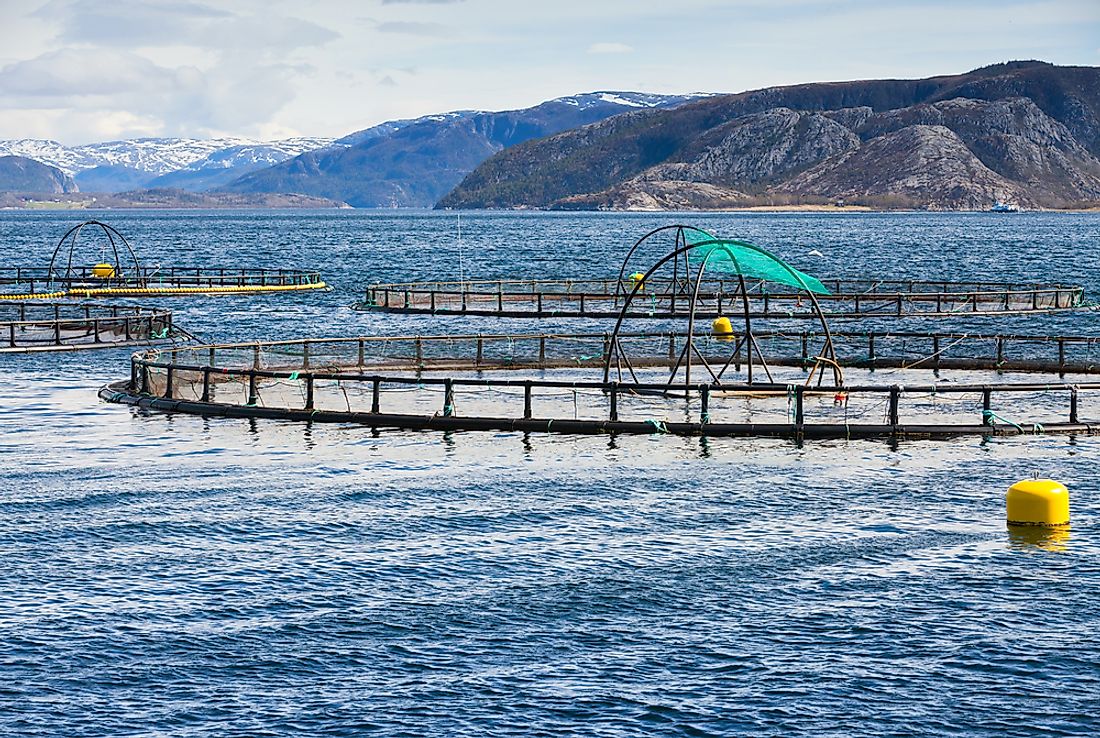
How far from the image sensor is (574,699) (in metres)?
21.9

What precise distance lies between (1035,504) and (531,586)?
11.7 m

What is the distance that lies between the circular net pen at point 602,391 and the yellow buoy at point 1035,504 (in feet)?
27.4

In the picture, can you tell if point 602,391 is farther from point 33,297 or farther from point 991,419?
point 33,297

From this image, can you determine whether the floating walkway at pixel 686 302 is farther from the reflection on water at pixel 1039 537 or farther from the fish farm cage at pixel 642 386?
the reflection on water at pixel 1039 537

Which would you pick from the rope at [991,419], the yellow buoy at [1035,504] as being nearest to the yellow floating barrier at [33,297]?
the rope at [991,419]

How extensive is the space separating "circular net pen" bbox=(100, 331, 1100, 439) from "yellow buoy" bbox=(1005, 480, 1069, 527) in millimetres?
8345

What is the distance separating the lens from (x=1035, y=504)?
32.3 m

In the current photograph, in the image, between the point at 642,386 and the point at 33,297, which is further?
the point at 33,297

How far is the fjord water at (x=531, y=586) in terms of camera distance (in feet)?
71.3

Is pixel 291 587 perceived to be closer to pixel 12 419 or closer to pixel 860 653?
pixel 860 653

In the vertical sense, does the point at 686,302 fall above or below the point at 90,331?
above

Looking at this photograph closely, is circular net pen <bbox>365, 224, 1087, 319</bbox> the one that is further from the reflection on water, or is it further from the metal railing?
the reflection on water

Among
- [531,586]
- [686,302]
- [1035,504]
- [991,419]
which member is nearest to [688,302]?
[686,302]

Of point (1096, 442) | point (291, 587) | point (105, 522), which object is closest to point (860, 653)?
point (291, 587)
